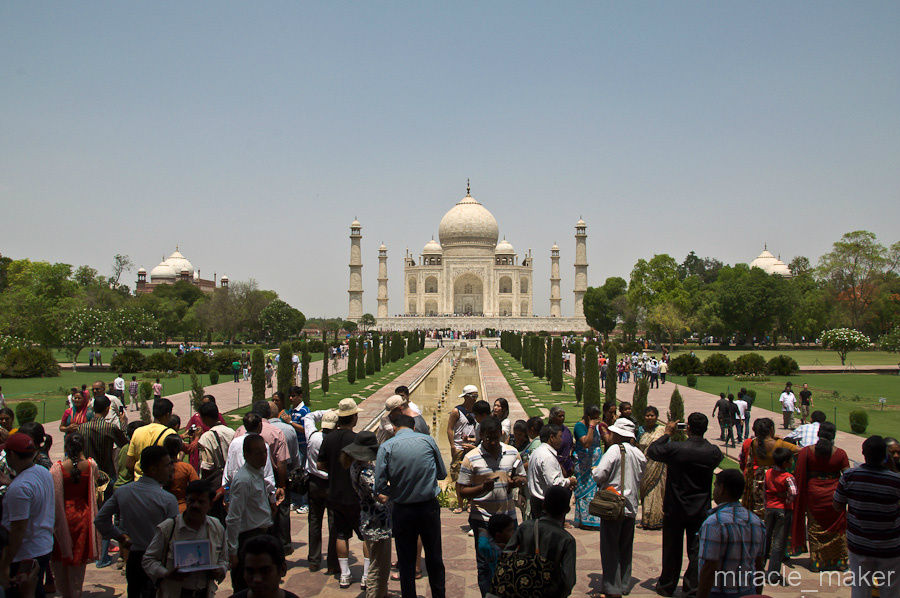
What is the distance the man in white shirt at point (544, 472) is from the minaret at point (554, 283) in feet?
182

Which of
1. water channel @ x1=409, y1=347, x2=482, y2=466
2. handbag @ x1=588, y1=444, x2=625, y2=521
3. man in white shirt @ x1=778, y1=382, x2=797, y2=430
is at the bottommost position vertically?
water channel @ x1=409, y1=347, x2=482, y2=466

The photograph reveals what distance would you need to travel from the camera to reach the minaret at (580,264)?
186 ft

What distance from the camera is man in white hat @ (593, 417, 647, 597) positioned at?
4.36 m

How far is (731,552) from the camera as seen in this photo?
3.36 m

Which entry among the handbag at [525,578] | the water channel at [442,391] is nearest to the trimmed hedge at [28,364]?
the water channel at [442,391]

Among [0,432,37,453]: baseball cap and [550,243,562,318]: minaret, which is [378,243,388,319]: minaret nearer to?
[550,243,562,318]: minaret

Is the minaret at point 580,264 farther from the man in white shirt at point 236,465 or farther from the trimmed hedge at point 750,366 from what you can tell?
the man in white shirt at point 236,465

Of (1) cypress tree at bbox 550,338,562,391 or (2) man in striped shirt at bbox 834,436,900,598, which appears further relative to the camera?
(1) cypress tree at bbox 550,338,562,391

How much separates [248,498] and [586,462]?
2756mm

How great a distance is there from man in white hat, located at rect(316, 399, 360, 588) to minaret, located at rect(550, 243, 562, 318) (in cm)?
5556

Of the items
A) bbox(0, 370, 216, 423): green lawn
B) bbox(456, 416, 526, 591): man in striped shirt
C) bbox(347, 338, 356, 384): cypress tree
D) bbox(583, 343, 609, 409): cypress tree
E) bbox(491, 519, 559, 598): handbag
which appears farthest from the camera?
bbox(347, 338, 356, 384): cypress tree

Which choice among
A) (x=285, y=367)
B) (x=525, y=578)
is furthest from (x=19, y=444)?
(x=285, y=367)

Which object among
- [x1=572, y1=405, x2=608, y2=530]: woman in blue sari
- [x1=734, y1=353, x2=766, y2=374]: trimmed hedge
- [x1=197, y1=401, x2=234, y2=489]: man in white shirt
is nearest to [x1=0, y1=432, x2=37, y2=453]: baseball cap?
[x1=197, y1=401, x2=234, y2=489]: man in white shirt

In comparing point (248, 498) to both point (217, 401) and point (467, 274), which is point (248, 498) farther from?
point (467, 274)
